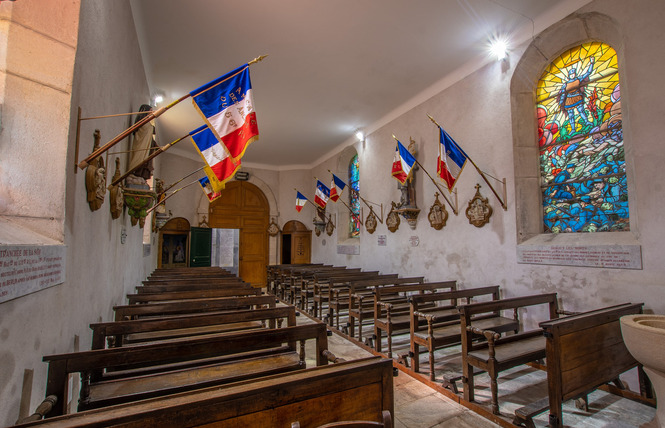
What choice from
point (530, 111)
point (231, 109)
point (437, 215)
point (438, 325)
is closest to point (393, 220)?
point (437, 215)

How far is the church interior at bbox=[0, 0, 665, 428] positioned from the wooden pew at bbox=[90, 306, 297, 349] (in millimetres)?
16

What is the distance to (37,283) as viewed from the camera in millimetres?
1526

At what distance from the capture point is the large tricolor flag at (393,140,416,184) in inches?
216

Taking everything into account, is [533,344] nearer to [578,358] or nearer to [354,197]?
[578,358]

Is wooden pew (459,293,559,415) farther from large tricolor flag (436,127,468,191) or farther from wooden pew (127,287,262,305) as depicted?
wooden pew (127,287,262,305)

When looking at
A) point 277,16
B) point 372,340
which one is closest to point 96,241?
point 372,340

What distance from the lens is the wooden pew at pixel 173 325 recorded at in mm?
2080

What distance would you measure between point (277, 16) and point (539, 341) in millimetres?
4791

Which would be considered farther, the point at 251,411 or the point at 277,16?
the point at 277,16

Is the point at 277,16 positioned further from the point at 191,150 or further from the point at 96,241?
the point at 191,150

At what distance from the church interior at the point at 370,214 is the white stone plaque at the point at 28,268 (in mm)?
14

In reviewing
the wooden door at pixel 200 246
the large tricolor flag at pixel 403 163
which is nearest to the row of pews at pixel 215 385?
the large tricolor flag at pixel 403 163

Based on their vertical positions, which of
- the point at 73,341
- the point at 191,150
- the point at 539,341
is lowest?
the point at 539,341

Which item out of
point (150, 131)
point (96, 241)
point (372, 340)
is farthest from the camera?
point (372, 340)
